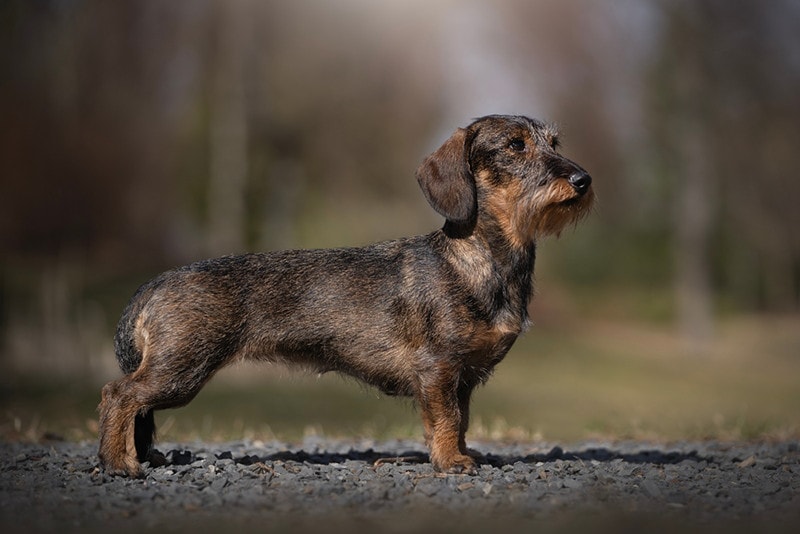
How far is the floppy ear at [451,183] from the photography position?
6469 mm

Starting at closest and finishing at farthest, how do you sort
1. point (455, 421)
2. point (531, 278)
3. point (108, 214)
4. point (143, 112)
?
point (455, 421) < point (531, 278) < point (108, 214) < point (143, 112)

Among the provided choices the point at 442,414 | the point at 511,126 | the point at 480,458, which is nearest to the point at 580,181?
the point at 511,126

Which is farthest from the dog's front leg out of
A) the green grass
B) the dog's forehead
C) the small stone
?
the small stone

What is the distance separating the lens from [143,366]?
248 inches

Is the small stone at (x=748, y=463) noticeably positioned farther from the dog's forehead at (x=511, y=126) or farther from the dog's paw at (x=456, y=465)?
the dog's forehead at (x=511, y=126)

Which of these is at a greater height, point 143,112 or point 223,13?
point 223,13

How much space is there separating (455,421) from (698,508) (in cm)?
177

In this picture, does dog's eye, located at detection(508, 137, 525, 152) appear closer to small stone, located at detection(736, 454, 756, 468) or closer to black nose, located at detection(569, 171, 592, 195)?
black nose, located at detection(569, 171, 592, 195)

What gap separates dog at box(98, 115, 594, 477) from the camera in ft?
20.6

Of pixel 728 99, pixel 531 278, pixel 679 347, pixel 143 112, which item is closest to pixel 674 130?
pixel 728 99

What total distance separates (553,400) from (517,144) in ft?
41.3

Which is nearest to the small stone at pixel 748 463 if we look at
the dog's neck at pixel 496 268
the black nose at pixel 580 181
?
the dog's neck at pixel 496 268

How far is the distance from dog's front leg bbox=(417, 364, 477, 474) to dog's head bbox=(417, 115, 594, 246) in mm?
1114

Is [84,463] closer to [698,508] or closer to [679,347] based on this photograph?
[698,508]
